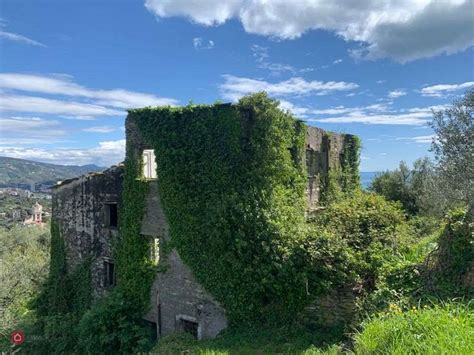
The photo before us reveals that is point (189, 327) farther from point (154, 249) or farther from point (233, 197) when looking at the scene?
point (233, 197)

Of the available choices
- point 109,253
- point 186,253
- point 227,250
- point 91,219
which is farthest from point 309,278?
point 91,219

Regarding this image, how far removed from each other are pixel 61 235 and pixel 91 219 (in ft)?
9.61

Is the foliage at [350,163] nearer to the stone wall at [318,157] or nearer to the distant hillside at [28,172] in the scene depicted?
the stone wall at [318,157]

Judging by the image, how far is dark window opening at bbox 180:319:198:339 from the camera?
43.5ft

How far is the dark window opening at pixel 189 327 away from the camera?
43.5ft

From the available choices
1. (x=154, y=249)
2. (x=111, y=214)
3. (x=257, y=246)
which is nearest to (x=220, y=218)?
(x=257, y=246)

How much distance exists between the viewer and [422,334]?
5641mm

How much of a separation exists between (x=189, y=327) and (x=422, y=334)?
9.59m

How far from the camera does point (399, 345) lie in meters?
5.56

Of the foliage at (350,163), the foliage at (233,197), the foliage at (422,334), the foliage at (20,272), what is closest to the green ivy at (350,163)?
the foliage at (350,163)

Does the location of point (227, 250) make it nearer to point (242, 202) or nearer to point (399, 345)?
point (242, 202)

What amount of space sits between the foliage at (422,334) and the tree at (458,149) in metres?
7.87

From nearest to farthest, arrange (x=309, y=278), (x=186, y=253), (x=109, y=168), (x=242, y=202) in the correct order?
(x=309, y=278), (x=242, y=202), (x=186, y=253), (x=109, y=168)

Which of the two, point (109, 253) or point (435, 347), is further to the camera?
point (109, 253)
